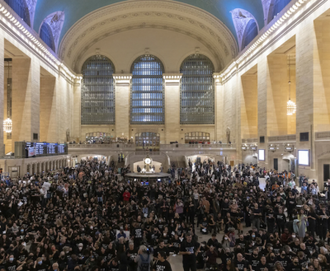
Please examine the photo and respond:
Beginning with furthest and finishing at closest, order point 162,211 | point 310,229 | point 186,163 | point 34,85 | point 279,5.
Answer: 1. point 186,163
2. point 34,85
3. point 279,5
4. point 162,211
5. point 310,229

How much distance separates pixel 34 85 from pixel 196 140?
23.5 m

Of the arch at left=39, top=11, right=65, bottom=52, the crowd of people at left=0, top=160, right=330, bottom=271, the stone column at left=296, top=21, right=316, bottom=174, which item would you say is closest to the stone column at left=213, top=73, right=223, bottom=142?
the arch at left=39, top=11, right=65, bottom=52

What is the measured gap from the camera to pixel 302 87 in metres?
20.3

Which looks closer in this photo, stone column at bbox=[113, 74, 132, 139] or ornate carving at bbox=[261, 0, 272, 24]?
ornate carving at bbox=[261, 0, 272, 24]

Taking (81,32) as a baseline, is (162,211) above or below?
below

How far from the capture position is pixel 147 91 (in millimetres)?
44406

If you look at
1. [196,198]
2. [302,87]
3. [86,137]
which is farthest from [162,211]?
[86,137]

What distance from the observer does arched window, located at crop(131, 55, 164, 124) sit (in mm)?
44250

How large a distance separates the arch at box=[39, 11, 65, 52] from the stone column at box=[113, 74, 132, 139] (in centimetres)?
1166

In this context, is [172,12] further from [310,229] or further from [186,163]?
[310,229]

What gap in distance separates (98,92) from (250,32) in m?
23.0

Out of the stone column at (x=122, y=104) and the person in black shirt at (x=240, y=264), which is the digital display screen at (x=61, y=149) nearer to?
the stone column at (x=122, y=104)

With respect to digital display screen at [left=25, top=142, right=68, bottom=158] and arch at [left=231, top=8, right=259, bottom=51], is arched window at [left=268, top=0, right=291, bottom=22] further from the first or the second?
digital display screen at [left=25, top=142, right=68, bottom=158]

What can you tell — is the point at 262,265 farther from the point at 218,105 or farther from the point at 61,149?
the point at 218,105
